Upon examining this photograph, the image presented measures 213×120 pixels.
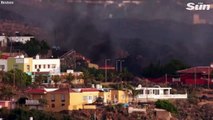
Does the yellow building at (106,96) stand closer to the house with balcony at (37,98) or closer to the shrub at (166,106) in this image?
the house with balcony at (37,98)

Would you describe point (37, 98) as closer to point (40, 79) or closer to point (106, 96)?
point (106, 96)

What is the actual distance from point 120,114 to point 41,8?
1403 centimetres

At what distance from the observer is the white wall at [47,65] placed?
78.2 metres

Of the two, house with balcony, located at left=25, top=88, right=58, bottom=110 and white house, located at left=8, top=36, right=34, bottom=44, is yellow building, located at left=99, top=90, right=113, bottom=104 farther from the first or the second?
white house, located at left=8, top=36, right=34, bottom=44

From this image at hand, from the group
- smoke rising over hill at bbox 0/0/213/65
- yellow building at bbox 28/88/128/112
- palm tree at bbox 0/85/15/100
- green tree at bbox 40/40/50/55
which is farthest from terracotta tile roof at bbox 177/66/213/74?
palm tree at bbox 0/85/15/100

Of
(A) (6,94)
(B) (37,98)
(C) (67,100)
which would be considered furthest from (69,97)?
(A) (6,94)

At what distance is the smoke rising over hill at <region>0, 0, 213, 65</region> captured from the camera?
8431 cm

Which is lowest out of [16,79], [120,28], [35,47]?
[16,79]

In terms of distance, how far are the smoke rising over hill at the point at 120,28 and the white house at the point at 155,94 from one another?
709cm

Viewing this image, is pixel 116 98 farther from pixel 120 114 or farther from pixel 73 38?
pixel 73 38

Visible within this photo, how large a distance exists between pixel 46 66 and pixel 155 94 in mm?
4920

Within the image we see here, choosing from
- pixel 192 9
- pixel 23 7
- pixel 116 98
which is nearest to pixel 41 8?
pixel 23 7

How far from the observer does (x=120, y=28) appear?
84.5 meters

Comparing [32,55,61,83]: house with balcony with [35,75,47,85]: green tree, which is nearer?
[35,75,47,85]: green tree
